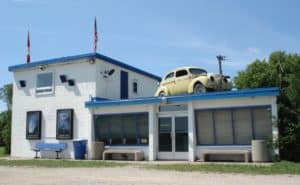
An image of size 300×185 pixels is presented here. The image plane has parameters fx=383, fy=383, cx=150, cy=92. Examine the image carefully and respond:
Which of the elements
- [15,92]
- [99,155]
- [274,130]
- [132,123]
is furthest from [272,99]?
[15,92]

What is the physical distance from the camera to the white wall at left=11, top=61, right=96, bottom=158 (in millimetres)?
23391

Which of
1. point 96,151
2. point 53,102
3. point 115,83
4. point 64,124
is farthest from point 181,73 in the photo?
point 53,102

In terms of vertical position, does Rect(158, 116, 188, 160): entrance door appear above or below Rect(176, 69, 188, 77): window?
below

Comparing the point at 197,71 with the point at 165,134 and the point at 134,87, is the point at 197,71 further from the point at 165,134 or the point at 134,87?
the point at 134,87

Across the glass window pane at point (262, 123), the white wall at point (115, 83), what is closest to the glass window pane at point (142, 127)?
the white wall at point (115, 83)

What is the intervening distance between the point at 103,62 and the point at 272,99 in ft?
36.0

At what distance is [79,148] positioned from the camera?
73.8ft

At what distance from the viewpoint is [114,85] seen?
24875 millimetres

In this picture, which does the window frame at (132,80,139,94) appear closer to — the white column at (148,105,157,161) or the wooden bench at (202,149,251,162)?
the white column at (148,105,157,161)

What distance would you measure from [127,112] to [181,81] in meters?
3.56

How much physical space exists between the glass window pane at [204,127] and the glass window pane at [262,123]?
218 cm

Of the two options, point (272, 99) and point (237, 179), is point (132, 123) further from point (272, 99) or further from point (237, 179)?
point (237, 179)

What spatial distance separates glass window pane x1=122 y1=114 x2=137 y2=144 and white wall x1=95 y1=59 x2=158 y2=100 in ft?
9.42

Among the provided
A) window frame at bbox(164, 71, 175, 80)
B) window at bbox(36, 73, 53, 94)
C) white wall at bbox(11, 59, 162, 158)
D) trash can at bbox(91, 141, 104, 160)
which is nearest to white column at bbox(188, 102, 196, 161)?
window frame at bbox(164, 71, 175, 80)
